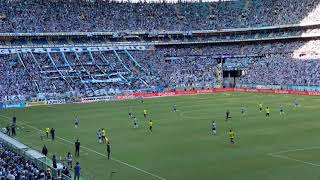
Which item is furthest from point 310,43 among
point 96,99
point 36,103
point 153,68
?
point 36,103

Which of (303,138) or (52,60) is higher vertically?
(52,60)

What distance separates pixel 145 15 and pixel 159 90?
2809 centimetres

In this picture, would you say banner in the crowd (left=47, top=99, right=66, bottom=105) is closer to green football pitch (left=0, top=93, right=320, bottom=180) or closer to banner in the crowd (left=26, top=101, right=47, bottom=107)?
banner in the crowd (left=26, top=101, right=47, bottom=107)

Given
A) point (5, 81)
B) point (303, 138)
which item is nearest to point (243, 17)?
point (5, 81)

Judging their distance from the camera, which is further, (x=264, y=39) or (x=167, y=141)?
(x=264, y=39)

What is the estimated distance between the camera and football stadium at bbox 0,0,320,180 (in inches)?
1149

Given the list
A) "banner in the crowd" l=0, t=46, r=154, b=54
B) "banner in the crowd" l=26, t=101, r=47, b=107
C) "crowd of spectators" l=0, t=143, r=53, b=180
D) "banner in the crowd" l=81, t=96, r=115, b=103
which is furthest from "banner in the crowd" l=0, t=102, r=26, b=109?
"crowd of spectators" l=0, t=143, r=53, b=180

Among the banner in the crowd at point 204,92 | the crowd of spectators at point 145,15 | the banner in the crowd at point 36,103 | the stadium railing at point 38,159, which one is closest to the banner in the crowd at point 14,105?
the banner in the crowd at point 36,103

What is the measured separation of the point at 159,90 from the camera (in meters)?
88.4

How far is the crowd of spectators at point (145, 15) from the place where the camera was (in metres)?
95.1

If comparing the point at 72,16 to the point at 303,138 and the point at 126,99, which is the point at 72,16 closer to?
the point at 126,99

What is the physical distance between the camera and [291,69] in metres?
88.6

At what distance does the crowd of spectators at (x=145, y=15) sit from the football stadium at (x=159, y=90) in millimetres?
273

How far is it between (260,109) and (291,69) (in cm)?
3679
